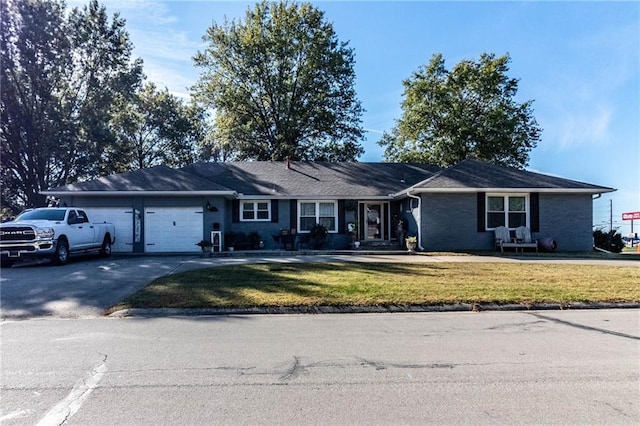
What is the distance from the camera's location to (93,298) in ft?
30.8

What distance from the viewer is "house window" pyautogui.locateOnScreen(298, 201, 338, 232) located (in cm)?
2183

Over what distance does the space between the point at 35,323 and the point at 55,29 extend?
2738 cm

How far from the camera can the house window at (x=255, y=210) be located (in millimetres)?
21812

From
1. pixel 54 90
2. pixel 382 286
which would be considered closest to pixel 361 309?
pixel 382 286

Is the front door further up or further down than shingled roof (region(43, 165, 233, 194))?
further down

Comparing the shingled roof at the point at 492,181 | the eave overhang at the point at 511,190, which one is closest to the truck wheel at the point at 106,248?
the eave overhang at the point at 511,190

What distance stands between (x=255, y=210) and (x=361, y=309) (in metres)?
14.2

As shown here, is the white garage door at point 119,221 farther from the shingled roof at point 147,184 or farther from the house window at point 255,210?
the house window at point 255,210

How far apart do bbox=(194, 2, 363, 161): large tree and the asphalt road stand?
2901cm

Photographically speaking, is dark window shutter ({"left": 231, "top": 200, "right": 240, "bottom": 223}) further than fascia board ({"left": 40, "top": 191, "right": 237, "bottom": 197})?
Yes

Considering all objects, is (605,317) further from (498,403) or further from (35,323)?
(35,323)

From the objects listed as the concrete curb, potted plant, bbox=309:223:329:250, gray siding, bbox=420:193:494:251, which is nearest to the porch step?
potted plant, bbox=309:223:329:250

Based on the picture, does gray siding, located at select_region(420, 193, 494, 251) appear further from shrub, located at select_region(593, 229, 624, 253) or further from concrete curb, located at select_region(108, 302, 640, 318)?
concrete curb, located at select_region(108, 302, 640, 318)

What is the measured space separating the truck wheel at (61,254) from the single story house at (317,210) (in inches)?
166
